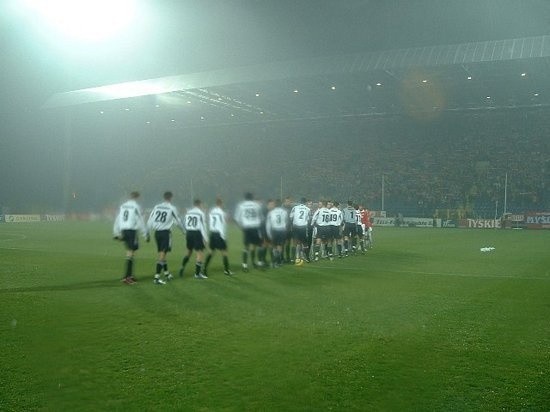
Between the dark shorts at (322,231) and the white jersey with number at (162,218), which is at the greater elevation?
the white jersey with number at (162,218)

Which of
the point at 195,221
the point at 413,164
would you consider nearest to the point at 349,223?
the point at 195,221

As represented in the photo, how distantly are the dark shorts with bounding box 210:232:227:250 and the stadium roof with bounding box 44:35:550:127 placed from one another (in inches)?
1118

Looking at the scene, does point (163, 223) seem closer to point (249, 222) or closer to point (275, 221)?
point (249, 222)

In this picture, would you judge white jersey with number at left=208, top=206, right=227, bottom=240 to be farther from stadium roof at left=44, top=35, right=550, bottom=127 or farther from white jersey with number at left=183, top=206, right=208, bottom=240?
stadium roof at left=44, top=35, right=550, bottom=127

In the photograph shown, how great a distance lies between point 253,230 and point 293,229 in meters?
2.50

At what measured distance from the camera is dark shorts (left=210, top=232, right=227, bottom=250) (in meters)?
13.7

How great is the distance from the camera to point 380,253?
805 inches

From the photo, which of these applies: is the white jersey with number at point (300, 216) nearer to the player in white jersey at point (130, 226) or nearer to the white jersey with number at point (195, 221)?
the white jersey with number at point (195, 221)

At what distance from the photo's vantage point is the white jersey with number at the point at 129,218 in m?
12.4

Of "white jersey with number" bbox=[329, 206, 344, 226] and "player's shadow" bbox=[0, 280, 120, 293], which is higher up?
"white jersey with number" bbox=[329, 206, 344, 226]

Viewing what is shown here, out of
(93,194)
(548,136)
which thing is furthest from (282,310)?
(548,136)

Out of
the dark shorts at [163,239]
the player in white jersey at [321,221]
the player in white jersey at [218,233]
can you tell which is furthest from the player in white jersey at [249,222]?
the player in white jersey at [321,221]

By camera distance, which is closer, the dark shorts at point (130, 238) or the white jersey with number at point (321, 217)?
the dark shorts at point (130, 238)

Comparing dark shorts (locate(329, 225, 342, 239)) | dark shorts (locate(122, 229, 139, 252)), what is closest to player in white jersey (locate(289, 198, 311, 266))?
dark shorts (locate(329, 225, 342, 239))
